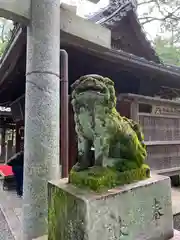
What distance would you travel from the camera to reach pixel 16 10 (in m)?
2.18

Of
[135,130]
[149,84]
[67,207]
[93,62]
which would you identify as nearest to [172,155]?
[149,84]

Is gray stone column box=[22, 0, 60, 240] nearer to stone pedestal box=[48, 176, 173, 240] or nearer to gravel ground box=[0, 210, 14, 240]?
stone pedestal box=[48, 176, 173, 240]

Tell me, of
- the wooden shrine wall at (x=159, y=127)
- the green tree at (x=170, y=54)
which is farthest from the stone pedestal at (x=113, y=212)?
the green tree at (x=170, y=54)

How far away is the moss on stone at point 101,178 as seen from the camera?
4.84 feet

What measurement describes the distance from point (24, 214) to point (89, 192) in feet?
4.06

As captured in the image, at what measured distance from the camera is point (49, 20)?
2.31 m

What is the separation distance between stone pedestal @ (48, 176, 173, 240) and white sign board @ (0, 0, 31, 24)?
179 centimetres

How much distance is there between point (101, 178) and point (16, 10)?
76.1 inches

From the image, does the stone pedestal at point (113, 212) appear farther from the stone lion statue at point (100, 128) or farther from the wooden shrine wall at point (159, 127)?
the wooden shrine wall at point (159, 127)

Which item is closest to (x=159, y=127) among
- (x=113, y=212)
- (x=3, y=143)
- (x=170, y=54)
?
(x=113, y=212)

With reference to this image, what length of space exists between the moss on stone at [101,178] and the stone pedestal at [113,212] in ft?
0.18

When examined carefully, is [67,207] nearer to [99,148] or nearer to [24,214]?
[99,148]

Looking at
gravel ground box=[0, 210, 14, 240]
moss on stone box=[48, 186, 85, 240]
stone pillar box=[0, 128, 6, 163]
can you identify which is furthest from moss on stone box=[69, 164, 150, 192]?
stone pillar box=[0, 128, 6, 163]

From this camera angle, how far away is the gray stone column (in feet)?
7.23
